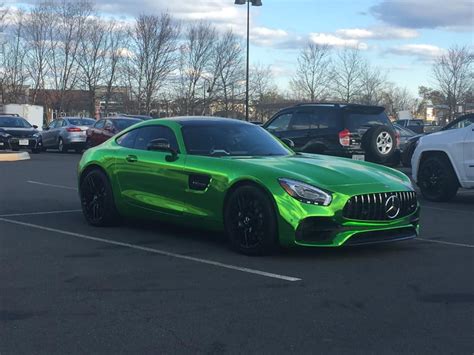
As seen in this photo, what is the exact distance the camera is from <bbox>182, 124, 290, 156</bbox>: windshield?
7.39 m

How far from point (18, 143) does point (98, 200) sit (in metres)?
17.9

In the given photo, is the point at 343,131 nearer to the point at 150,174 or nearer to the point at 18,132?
the point at 150,174

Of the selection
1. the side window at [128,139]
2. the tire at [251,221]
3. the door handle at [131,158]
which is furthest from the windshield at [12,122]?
the tire at [251,221]

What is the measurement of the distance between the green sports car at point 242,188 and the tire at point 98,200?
0.01 metres

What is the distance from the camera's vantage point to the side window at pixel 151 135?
7684 millimetres

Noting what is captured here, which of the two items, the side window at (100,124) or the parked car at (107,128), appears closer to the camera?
the parked car at (107,128)

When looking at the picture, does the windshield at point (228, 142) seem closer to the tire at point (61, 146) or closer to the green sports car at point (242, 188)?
the green sports car at point (242, 188)

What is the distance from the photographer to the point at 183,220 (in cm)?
720

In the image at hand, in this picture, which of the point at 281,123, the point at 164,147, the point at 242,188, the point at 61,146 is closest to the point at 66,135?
the point at 61,146

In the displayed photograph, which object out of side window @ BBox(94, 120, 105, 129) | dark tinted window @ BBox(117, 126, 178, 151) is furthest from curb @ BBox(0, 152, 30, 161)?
dark tinted window @ BBox(117, 126, 178, 151)

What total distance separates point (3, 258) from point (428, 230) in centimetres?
506

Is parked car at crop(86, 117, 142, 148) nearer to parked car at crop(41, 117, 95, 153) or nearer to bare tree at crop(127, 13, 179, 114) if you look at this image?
parked car at crop(41, 117, 95, 153)

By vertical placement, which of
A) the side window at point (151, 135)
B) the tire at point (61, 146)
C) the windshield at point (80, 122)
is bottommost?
the tire at point (61, 146)

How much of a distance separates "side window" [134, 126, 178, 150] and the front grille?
90.6 inches
